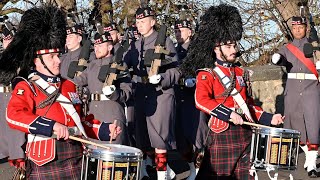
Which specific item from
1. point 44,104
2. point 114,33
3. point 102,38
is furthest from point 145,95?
point 44,104

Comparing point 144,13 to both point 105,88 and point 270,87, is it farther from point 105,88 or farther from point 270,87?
point 270,87

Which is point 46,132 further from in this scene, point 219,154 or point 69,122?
point 219,154

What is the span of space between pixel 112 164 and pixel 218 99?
1.47 m

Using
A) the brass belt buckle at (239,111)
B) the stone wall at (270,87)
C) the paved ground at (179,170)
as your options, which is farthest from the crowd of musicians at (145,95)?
the stone wall at (270,87)

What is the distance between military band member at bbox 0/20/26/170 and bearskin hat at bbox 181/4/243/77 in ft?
6.93

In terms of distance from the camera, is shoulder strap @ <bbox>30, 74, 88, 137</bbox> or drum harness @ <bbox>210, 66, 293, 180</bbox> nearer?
shoulder strap @ <bbox>30, 74, 88, 137</bbox>

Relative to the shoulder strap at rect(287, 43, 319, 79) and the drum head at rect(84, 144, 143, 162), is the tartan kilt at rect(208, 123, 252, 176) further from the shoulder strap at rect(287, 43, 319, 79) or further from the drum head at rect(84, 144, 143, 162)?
the shoulder strap at rect(287, 43, 319, 79)

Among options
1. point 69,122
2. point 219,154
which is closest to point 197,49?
point 219,154

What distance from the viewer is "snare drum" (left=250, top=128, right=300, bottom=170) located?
585cm

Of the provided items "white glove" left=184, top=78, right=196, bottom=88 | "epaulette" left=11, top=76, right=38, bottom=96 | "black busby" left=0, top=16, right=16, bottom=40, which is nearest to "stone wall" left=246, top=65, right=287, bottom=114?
"white glove" left=184, top=78, right=196, bottom=88

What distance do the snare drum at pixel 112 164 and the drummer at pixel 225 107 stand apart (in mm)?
1073

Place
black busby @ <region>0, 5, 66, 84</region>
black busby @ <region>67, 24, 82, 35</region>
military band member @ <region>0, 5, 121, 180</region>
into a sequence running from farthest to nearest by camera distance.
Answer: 1. black busby @ <region>67, 24, 82, 35</region>
2. black busby @ <region>0, 5, 66, 84</region>
3. military band member @ <region>0, 5, 121, 180</region>

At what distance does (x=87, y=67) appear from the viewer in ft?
26.3

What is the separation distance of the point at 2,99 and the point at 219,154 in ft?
11.9
